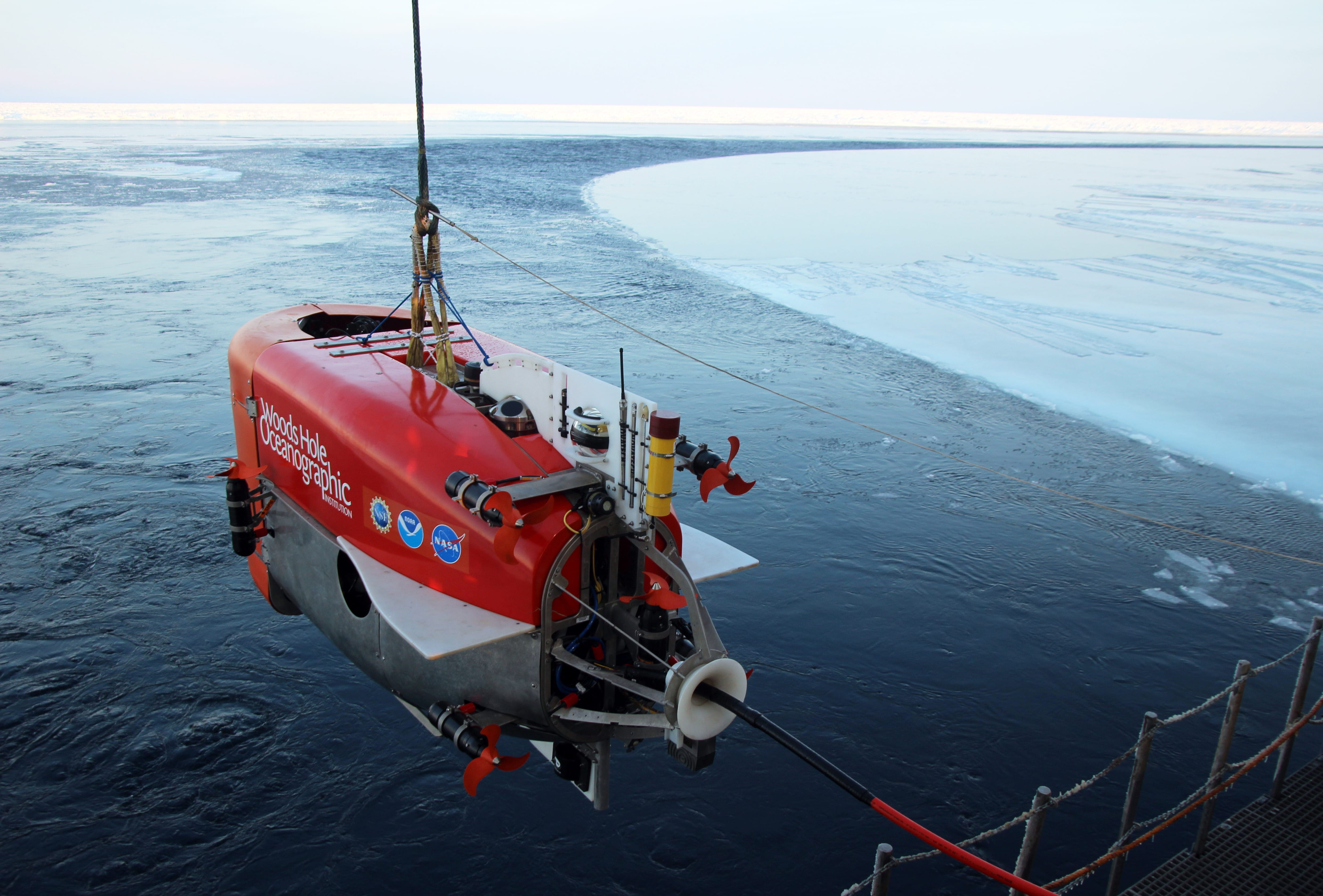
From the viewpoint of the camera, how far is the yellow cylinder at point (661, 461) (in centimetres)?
409

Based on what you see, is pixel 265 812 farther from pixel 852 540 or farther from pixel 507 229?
pixel 507 229

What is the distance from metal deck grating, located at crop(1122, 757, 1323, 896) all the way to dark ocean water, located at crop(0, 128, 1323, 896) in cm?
54

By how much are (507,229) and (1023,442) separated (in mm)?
18355

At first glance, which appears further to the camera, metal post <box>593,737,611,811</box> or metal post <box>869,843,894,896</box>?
metal post <box>593,737,611,811</box>

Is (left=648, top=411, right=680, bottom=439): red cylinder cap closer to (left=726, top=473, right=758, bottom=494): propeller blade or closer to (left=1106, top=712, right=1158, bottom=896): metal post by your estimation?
(left=726, top=473, right=758, bottom=494): propeller blade

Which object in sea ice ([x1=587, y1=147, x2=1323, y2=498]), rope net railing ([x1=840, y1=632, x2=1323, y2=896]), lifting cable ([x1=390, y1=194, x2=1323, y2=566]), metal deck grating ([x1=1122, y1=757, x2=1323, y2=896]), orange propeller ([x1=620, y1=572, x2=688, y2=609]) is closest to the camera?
rope net railing ([x1=840, y1=632, x2=1323, y2=896])

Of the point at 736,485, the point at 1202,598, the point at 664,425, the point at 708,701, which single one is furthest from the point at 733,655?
the point at 1202,598

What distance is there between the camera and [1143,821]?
529 cm

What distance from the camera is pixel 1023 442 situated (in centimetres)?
1070

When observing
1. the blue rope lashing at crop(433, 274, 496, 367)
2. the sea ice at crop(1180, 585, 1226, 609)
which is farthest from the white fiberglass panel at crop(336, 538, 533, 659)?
the sea ice at crop(1180, 585, 1226, 609)

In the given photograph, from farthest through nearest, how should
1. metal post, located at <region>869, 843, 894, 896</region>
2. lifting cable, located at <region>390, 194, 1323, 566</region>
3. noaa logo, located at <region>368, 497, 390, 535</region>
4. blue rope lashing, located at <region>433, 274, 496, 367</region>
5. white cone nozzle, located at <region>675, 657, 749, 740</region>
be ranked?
1. lifting cable, located at <region>390, 194, 1323, 566</region>
2. blue rope lashing, located at <region>433, 274, 496, 367</region>
3. noaa logo, located at <region>368, 497, 390, 535</region>
4. white cone nozzle, located at <region>675, 657, 749, 740</region>
5. metal post, located at <region>869, 843, 894, 896</region>

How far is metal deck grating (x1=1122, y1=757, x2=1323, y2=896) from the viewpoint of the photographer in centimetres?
430

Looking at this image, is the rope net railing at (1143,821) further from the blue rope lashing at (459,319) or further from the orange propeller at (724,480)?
the blue rope lashing at (459,319)

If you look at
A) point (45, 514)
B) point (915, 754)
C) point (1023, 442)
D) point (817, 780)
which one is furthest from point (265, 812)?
point (1023, 442)
